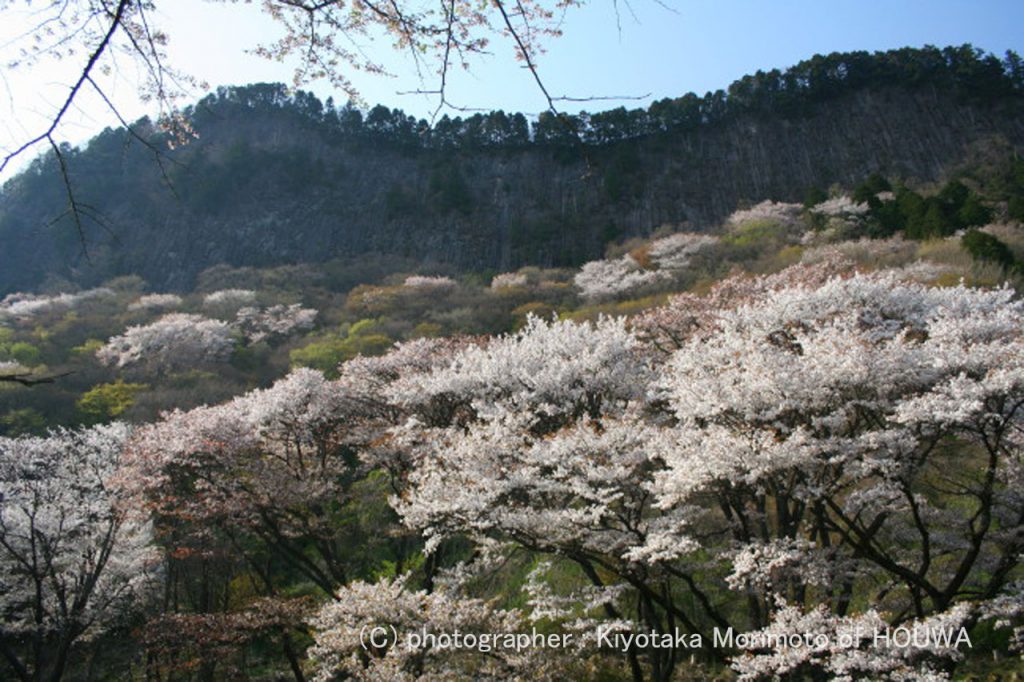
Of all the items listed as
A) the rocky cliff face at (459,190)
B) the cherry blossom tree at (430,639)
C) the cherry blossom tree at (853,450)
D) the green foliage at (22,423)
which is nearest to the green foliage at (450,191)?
the rocky cliff face at (459,190)

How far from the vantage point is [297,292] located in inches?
1609

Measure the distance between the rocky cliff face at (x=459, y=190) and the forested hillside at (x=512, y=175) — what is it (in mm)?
134

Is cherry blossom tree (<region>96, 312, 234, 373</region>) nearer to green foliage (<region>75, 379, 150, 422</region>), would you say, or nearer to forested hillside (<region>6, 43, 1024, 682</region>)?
forested hillside (<region>6, 43, 1024, 682</region>)

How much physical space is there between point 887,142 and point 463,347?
134 ft

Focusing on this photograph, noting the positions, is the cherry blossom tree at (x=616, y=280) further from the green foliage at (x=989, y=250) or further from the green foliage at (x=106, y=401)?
the green foliage at (x=106, y=401)

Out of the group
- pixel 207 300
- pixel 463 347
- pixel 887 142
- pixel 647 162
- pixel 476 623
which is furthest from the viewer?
pixel 647 162

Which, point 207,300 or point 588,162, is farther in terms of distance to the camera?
point 207,300

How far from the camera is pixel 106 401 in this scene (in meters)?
22.7

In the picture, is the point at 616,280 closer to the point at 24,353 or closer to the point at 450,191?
the point at 450,191

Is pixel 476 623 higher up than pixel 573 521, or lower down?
lower down

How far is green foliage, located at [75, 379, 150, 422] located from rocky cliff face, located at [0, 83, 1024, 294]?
24.5 m

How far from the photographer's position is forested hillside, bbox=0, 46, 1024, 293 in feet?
148

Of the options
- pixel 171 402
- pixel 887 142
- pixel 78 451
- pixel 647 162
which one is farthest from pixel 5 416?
pixel 887 142

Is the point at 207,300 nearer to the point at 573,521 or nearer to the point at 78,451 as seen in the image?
the point at 78,451
